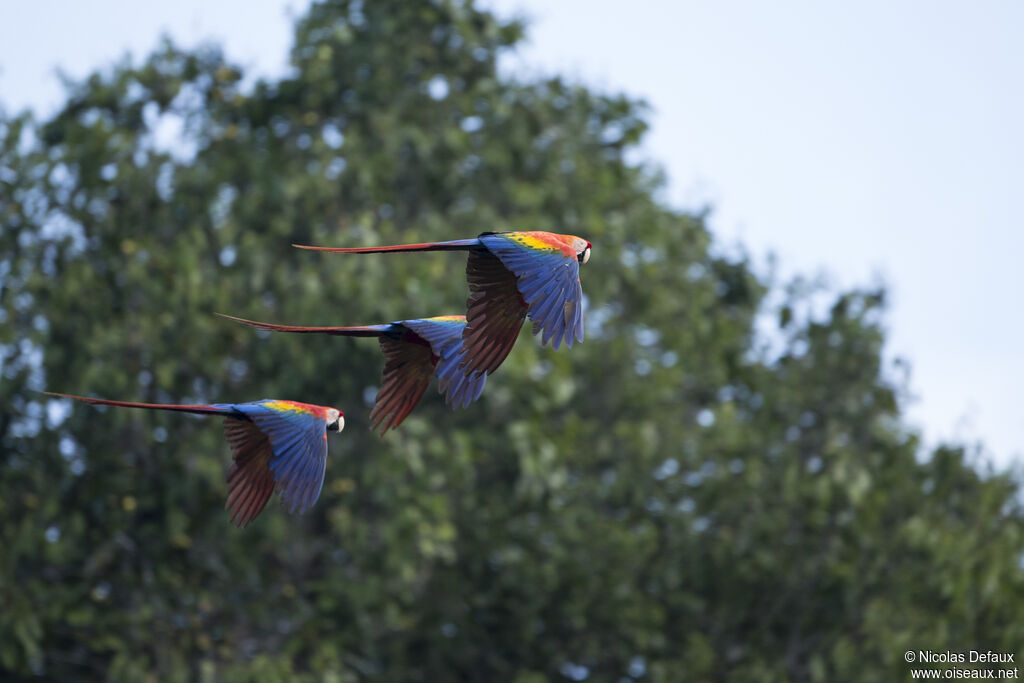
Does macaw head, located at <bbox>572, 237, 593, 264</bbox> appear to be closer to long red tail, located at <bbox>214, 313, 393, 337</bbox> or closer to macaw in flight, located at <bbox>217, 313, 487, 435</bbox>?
macaw in flight, located at <bbox>217, 313, 487, 435</bbox>

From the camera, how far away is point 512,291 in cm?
396

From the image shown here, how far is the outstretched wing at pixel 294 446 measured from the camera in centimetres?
422

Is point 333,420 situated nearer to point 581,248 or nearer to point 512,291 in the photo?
point 512,291

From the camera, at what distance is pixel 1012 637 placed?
11.0 m

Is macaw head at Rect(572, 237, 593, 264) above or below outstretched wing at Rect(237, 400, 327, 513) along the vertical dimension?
above

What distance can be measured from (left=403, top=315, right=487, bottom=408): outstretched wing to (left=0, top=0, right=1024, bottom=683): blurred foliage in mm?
6415

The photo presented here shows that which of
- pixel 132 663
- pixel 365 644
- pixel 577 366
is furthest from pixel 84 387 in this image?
pixel 577 366

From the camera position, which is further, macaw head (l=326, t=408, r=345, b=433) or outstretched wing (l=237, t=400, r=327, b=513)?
macaw head (l=326, t=408, r=345, b=433)

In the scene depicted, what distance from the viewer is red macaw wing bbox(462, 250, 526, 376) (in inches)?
149

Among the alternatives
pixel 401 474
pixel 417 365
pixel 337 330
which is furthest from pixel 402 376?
pixel 401 474

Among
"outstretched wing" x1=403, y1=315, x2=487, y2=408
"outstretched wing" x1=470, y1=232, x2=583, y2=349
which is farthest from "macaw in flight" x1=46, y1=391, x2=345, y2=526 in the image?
"outstretched wing" x1=470, y1=232, x2=583, y2=349

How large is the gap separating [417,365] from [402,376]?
0.20 ft

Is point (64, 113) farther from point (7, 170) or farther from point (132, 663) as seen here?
point (132, 663)

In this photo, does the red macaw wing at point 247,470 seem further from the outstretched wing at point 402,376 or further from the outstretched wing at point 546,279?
the outstretched wing at point 546,279
